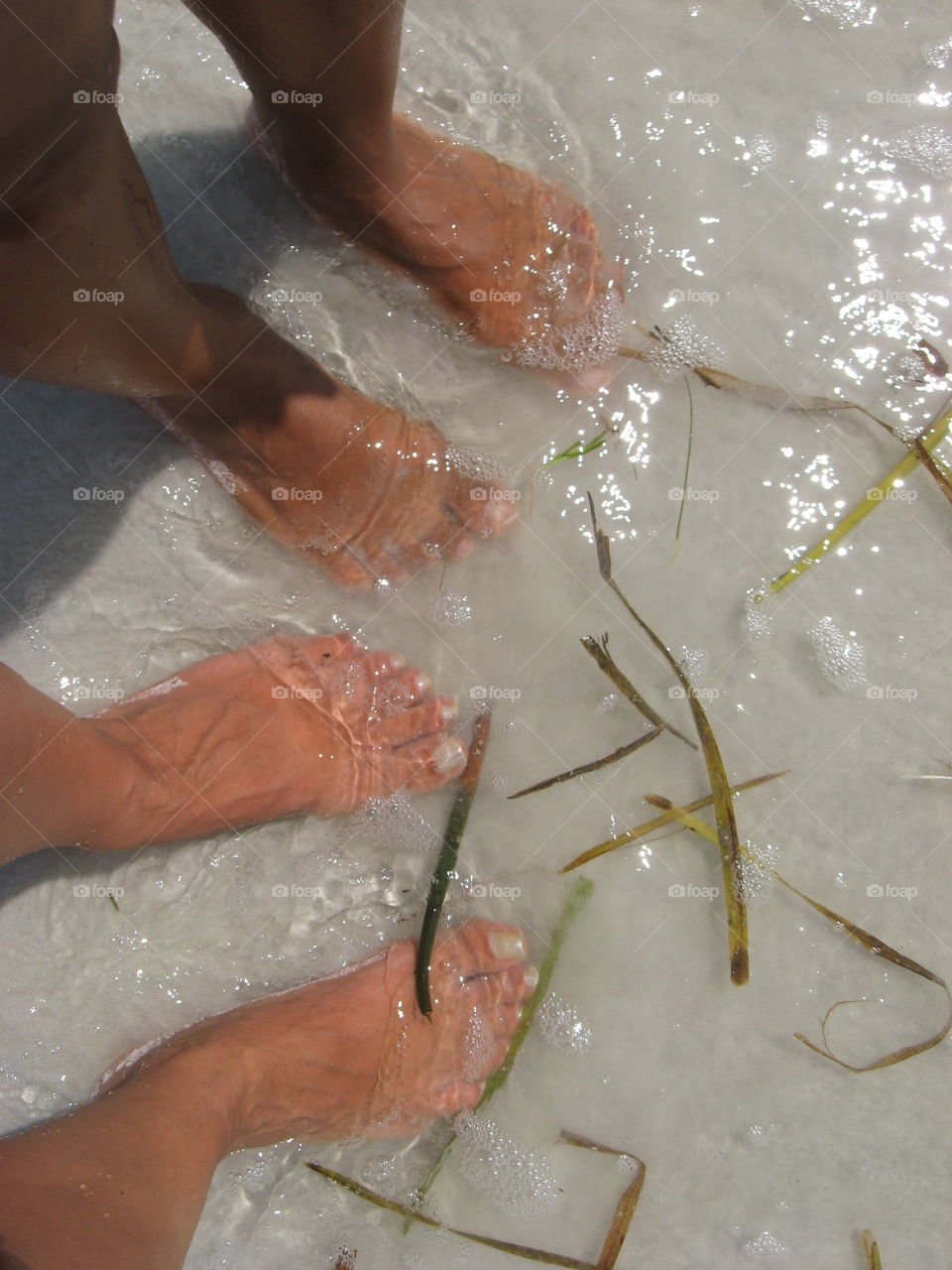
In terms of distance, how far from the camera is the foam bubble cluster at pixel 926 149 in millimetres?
2400

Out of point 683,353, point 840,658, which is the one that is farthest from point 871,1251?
point 683,353

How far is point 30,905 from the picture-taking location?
7.65ft

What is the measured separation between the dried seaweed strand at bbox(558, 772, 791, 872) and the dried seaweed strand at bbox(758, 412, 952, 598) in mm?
476

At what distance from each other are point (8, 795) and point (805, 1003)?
1848mm

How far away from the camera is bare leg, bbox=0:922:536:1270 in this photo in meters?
1.71

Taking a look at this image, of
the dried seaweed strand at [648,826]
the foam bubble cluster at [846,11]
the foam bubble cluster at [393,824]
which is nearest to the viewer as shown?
the dried seaweed strand at [648,826]

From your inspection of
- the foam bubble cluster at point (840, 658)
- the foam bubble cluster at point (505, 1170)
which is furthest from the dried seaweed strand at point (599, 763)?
the foam bubble cluster at point (505, 1170)

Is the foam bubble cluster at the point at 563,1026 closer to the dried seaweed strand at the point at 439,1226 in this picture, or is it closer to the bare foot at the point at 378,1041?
the bare foot at the point at 378,1041

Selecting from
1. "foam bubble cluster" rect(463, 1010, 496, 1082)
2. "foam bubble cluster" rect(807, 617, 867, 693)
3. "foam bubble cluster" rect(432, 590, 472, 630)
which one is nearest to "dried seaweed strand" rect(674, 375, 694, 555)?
"foam bubble cluster" rect(807, 617, 867, 693)

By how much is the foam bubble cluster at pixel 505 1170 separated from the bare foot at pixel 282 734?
0.87 metres

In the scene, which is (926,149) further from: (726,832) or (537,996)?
(537,996)

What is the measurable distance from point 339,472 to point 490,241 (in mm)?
706

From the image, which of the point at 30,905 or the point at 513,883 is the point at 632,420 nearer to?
the point at 513,883

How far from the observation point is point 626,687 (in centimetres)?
230
